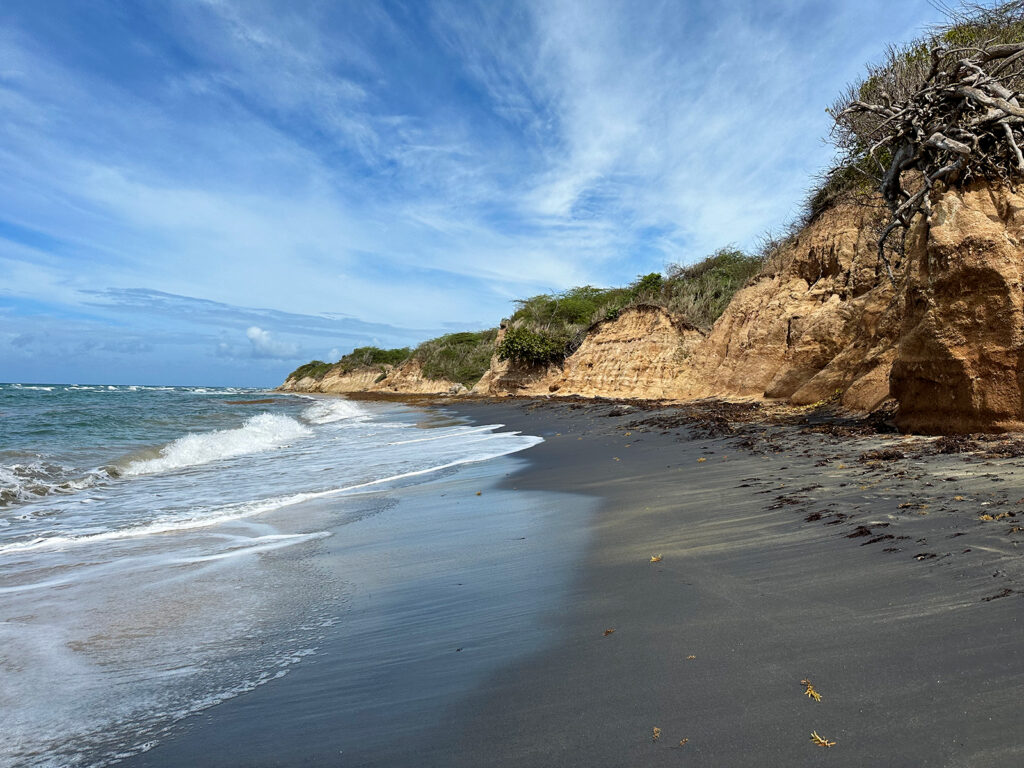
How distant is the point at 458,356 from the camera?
161 feet

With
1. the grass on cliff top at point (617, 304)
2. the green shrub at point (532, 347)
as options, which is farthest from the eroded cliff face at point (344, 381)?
the green shrub at point (532, 347)

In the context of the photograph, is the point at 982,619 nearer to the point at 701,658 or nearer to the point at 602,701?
the point at 701,658

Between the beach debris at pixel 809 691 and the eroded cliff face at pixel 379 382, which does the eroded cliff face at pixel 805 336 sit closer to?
the beach debris at pixel 809 691

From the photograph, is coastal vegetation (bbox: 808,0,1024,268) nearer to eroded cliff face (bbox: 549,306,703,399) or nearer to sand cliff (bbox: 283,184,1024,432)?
sand cliff (bbox: 283,184,1024,432)

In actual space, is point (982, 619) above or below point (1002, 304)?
below

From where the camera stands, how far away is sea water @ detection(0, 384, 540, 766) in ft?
8.14

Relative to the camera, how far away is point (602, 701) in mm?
2146

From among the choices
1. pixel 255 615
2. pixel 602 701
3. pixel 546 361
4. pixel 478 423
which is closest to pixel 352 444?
pixel 478 423

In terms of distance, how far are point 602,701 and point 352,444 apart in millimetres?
12411

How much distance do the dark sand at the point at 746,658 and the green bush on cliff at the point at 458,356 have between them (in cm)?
3847

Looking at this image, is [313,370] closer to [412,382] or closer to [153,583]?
[412,382]

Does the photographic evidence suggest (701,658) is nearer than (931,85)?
Yes

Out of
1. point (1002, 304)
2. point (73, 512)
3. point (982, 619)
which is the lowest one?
point (73, 512)

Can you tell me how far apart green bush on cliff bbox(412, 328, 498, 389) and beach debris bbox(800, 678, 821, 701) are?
4010 centimetres
